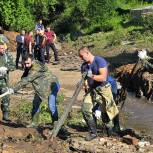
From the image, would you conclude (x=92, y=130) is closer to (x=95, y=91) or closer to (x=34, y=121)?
(x=95, y=91)

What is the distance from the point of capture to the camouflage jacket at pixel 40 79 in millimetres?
10484

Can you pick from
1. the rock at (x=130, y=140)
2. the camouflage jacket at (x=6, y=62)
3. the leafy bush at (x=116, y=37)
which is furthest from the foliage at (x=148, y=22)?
the rock at (x=130, y=140)

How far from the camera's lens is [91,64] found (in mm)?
9609

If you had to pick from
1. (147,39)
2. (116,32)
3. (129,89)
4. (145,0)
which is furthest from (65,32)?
(129,89)

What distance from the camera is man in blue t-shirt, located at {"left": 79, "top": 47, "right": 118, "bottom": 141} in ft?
31.4

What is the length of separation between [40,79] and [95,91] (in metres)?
1.25

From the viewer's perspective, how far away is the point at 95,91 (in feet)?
32.6

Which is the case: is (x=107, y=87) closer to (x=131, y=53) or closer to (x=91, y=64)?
(x=91, y=64)

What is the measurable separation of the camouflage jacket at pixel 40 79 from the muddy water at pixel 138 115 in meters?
3.20

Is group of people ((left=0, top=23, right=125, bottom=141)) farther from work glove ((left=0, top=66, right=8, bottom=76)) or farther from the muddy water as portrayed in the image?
the muddy water

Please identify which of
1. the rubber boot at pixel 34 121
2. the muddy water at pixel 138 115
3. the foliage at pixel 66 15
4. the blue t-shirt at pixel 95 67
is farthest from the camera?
the foliage at pixel 66 15

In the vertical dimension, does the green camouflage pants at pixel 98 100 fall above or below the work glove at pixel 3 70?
below

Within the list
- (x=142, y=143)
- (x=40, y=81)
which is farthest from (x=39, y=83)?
(x=142, y=143)

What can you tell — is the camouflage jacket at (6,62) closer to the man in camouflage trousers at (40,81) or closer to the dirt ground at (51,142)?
the man in camouflage trousers at (40,81)
